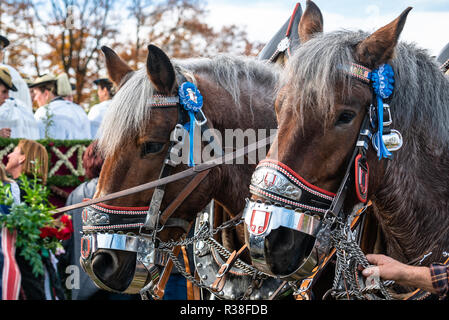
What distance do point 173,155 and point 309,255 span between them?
108 cm

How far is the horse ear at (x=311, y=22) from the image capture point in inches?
112

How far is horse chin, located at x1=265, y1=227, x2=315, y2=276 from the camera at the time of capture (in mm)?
2186

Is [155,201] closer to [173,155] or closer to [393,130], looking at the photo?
[173,155]

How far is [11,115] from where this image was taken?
264 inches

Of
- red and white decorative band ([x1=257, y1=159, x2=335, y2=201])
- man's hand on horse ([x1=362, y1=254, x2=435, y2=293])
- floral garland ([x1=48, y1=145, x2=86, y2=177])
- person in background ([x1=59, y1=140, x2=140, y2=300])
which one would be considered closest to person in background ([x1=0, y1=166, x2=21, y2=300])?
person in background ([x1=59, y1=140, x2=140, y2=300])

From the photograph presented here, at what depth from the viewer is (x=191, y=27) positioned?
14.3 metres

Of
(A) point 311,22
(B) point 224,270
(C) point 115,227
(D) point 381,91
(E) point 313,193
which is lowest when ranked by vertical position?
(B) point 224,270

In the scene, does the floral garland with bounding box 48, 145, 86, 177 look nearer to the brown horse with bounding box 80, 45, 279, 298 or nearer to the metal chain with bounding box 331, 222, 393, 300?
the brown horse with bounding box 80, 45, 279, 298

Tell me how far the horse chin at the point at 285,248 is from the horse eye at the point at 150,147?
1049mm

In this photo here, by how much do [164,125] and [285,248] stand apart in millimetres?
1152

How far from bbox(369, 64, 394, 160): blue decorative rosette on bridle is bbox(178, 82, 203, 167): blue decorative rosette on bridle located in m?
1.09

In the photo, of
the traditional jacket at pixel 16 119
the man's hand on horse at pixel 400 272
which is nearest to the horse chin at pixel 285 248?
the man's hand on horse at pixel 400 272

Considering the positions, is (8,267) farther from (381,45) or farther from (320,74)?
(381,45)

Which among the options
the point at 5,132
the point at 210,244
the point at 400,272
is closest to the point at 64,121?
the point at 5,132
